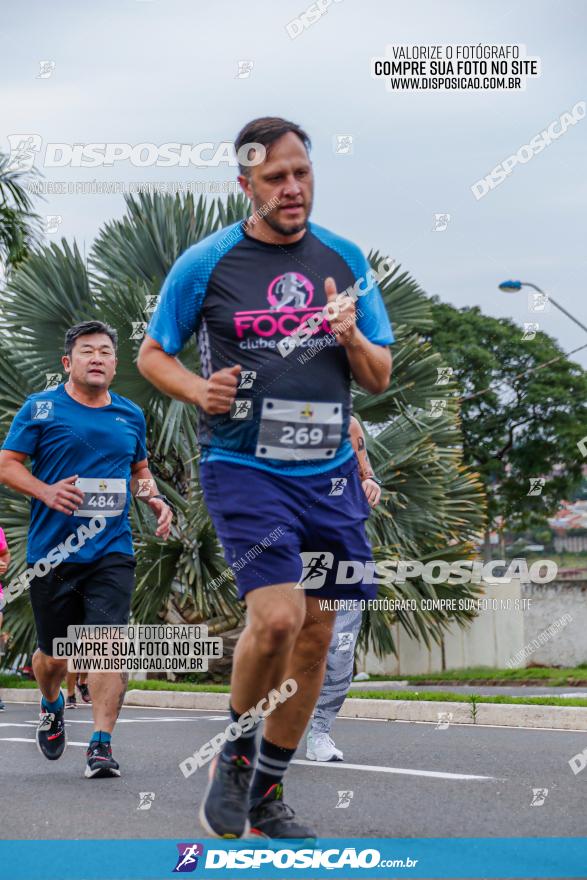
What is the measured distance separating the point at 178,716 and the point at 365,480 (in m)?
5.92

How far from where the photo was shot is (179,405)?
44.9 feet

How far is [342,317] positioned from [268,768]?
1239mm

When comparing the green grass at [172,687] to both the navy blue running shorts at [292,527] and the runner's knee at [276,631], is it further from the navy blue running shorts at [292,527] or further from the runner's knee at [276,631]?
the runner's knee at [276,631]

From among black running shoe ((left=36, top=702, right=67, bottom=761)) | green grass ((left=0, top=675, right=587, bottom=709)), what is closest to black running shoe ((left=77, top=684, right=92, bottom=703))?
green grass ((left=0, top=675, right=587, bottom=709))

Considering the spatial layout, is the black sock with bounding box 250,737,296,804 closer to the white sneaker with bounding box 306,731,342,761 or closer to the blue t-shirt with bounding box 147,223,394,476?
the blue t-shirt with bounding box 147,223,394,476

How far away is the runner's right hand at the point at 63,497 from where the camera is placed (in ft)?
17.2

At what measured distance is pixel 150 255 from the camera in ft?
48.4

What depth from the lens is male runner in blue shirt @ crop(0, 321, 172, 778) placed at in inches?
215

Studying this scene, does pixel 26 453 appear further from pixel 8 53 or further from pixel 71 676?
pixel 71 676

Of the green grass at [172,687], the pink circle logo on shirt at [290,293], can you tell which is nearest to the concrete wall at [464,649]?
the green grass at [172,687]

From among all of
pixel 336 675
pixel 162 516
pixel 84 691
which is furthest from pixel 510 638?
pixel 162 516

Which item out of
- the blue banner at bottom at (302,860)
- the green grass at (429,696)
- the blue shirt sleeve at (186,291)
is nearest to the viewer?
the blue banner at bottom at (302,860)

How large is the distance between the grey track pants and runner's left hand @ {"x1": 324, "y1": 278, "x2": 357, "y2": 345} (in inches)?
132

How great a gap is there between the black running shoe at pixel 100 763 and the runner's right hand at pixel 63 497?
1.04 m
